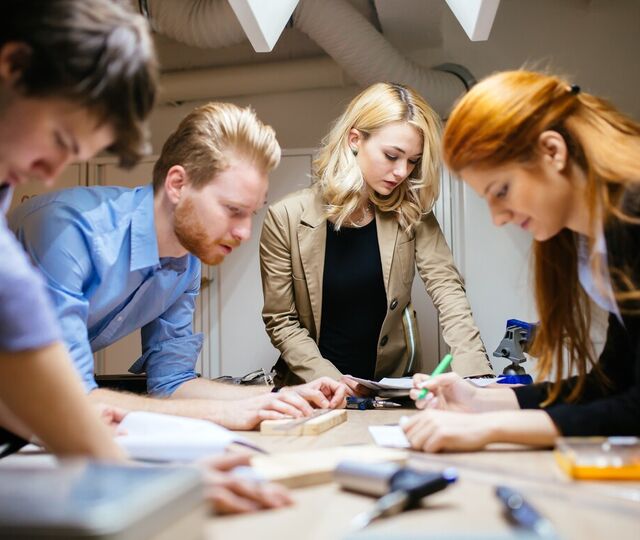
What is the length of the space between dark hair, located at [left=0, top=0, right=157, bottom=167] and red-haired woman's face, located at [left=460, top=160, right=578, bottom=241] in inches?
24.9

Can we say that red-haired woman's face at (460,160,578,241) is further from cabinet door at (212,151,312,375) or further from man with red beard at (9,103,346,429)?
cabinet door at (212,151,312,375)

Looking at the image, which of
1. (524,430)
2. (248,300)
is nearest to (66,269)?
(524,430)

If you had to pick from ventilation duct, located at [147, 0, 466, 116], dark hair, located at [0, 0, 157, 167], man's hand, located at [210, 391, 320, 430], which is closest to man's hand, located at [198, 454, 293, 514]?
dark hair, located at [0, 0, 157, 167]

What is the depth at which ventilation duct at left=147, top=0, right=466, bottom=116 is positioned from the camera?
9.77 ft

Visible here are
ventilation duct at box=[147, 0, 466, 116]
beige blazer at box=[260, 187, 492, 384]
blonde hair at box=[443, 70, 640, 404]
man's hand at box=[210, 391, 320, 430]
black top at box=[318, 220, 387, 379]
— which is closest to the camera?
blonde hair at box=[443, 70, 640, 404]

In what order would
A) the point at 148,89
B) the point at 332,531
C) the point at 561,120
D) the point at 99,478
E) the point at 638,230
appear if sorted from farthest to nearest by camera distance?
the point at 561,120 → the point at 638,230 → the point at 148,89 → the point at 332,531 → the point at 99,478

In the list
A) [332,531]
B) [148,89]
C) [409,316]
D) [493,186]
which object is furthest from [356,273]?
[332,531]

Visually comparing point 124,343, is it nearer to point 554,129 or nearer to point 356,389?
point 356,389

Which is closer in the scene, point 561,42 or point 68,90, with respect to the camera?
point 68,90

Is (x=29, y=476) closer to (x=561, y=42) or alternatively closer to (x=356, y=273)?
(x=356, y=273)

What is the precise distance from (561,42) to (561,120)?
2.50 meters

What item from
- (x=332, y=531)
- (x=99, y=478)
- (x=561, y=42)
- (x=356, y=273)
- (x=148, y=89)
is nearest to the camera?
(x=99, y=478)

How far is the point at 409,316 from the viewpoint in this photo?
2.44 m

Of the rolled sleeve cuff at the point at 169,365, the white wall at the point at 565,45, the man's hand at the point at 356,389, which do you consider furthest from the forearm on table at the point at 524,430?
the white wall at the point at 565,45
